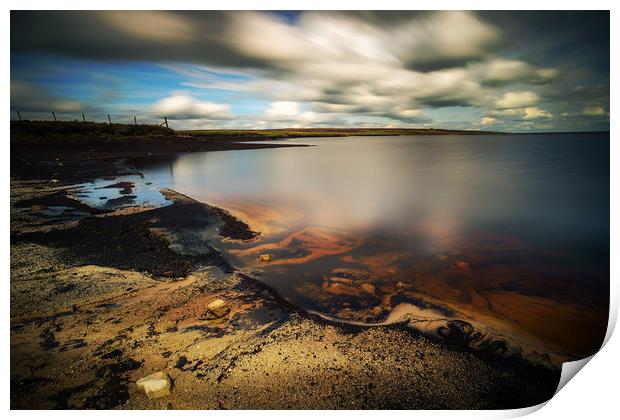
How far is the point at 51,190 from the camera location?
39.7 ft

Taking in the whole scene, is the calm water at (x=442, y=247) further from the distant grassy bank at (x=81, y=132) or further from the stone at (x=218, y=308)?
the distant grassy bank at (x=81, y=132)

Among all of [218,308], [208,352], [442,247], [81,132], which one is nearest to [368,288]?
[218,308]

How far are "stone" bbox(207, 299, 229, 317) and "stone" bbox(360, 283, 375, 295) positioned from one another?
2.25 metres

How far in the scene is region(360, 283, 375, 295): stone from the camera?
4.96 meters

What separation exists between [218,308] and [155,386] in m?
1.34

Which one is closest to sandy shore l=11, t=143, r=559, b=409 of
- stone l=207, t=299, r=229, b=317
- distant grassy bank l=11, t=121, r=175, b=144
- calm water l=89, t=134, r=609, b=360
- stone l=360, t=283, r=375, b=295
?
stone l=207, t=299, r=229, b=317

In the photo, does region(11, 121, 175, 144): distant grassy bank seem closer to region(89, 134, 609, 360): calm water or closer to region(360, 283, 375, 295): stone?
region(89, 134, 609, 360): calm water

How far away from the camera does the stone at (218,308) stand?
4070 mm

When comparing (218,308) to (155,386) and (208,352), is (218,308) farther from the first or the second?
(155,386)

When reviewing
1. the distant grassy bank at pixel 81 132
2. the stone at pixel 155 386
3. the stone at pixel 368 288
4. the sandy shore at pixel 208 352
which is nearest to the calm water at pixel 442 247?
the stone at pixel 368 288

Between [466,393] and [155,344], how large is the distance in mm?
3425
